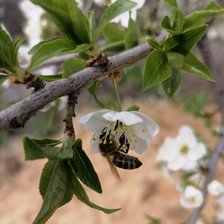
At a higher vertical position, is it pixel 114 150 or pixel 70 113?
pixel 70 113

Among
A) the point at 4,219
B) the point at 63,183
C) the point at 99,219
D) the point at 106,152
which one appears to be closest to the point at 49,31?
the point at 106,152

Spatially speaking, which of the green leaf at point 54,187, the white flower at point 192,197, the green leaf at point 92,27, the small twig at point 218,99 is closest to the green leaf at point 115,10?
the green leaf at point 92,27

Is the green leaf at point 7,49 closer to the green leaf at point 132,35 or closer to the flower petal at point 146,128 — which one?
the flower petal at point 146,128

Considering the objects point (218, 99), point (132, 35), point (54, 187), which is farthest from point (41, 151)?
point (218, 99)

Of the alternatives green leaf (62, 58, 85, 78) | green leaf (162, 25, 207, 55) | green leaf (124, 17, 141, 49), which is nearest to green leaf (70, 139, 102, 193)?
green leaf (62, 58, 85, 78)

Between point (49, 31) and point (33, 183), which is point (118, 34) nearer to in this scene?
point (49, 31)

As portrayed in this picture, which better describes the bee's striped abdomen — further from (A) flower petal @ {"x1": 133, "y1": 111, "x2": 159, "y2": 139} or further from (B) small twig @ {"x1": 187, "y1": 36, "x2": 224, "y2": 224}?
(B) small twig @ {"x1": 187, "y1": 36, "x2": 224, "y2": 224}

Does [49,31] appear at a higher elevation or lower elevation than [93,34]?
lower

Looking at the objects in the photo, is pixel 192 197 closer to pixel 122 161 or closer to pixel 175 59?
pixel 122 161
